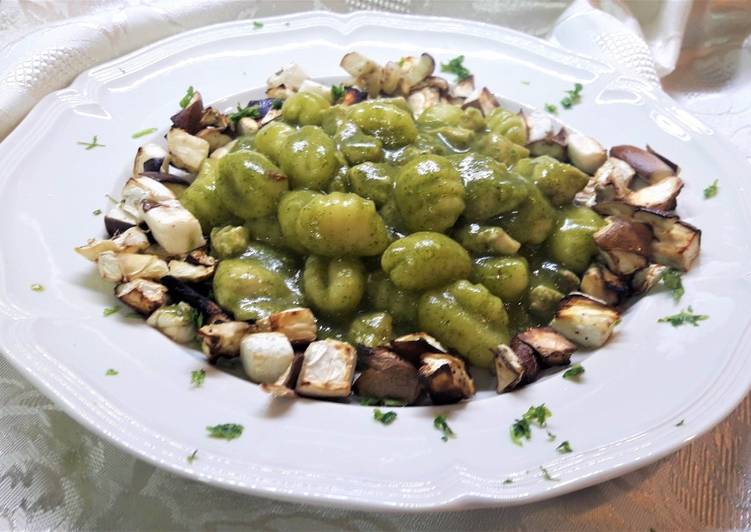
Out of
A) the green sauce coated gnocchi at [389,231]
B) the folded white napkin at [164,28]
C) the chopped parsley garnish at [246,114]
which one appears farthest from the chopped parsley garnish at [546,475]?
the folded white napkin at [164,28]

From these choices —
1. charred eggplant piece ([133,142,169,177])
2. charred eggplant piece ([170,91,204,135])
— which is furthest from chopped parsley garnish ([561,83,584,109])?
charred eggplant piece ([133,142,169,177])

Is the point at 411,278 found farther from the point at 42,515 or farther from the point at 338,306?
the point at 42,515

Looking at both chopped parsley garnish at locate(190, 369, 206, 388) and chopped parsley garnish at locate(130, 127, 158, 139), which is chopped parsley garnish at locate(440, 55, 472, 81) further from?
chopped parsley garnish at locate(190, 369, 206, 388)

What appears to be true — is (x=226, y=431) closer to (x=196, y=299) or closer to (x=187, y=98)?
(x=196, y=299)

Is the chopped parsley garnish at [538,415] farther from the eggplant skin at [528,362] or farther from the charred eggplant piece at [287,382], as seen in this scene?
the charred eggplant piece at [287,382]

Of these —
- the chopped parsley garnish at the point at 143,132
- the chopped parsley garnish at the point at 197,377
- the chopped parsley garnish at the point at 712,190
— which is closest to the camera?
the chopped parsley garnish at the point at 197,377
